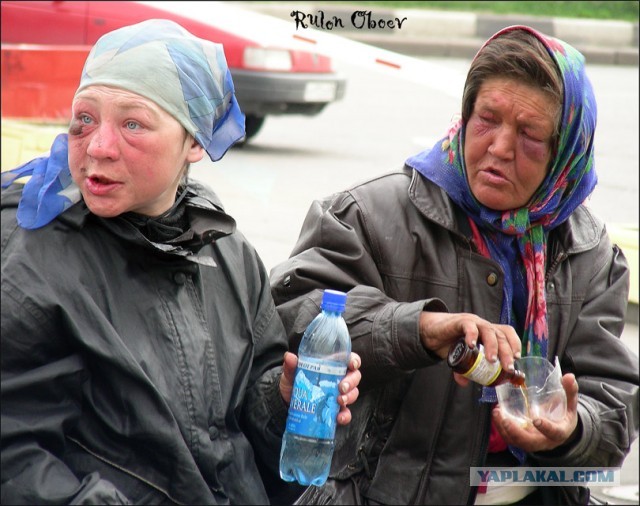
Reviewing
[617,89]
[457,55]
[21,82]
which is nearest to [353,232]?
[21,82]

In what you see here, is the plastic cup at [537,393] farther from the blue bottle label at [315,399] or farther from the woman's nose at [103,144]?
the woman's nose at [103,144]

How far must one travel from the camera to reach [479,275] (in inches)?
124

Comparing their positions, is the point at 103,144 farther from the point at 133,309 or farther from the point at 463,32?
the point at 463,32

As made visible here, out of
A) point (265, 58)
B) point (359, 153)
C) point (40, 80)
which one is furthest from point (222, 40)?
point (40, 80)

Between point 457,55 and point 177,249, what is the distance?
57.3ft

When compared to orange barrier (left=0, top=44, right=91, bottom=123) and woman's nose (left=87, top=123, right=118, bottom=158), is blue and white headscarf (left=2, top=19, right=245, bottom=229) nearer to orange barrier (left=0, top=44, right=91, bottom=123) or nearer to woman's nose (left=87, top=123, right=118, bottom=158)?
woman's nose (left=87, top=123, right=118, bottom=158)

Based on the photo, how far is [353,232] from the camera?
10.2 feet

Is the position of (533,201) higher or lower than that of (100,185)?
lower

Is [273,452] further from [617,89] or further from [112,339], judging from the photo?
[617,89]

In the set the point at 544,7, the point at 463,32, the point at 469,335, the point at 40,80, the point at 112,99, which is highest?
the point at 112,99

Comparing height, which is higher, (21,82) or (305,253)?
(305,253)

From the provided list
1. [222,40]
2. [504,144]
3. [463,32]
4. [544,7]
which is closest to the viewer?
[504,144]

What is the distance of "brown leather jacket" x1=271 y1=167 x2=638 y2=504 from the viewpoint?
310cm

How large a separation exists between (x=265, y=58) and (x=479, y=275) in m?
8.49
